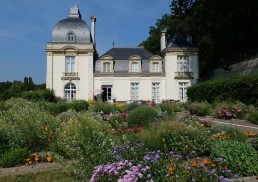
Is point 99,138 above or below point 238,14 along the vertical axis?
below

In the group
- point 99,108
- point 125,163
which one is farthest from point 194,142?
point 99,108

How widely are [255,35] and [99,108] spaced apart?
18.9 metres

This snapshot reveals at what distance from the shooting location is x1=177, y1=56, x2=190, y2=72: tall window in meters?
26.1

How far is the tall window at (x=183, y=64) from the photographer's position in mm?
26062

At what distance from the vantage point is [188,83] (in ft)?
85.6

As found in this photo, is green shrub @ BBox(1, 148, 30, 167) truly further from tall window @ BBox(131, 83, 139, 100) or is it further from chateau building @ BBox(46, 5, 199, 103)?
tall window @ BBox(131, 83, 139, 100)

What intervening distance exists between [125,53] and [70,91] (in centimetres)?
719

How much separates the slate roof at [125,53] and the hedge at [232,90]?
10872mm

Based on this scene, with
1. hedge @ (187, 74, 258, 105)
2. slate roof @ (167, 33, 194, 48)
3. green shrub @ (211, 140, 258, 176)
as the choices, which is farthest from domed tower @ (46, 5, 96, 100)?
green shrub @ (211, 140, 258, 176)

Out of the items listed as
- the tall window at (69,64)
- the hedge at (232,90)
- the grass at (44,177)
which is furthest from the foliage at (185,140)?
the tall window at (69,64)

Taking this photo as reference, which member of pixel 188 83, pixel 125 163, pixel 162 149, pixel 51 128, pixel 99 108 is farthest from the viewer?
pixel 188 83

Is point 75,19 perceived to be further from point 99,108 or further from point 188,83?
point 99,108

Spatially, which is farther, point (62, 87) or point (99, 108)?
point (62, 87)

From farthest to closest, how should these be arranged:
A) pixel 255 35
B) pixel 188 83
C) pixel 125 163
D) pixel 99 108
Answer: pixel 188 83, pixel 255 35, pixel 99 108, pixel 125 163
